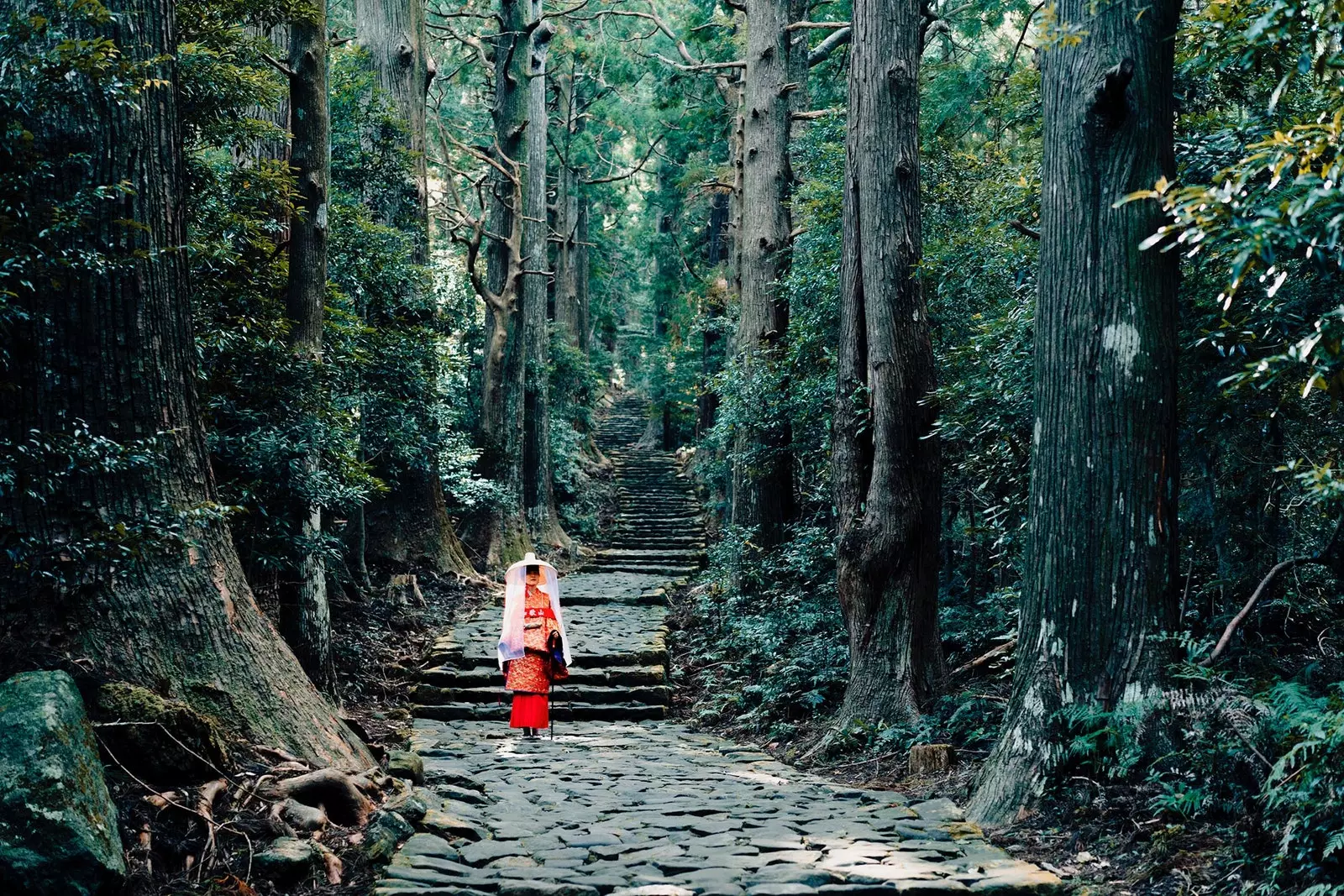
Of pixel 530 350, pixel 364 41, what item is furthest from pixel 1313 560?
pixel 530 350

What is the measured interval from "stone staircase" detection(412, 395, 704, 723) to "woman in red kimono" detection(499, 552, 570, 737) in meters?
1.80

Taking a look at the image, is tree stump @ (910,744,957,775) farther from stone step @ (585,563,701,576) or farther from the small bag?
stone step @ (585,563,701,576)

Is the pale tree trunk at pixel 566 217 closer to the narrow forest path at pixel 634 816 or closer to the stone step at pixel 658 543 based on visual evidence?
the stone step at pixel 658 543

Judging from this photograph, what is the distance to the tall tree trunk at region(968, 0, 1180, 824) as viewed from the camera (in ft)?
17.6

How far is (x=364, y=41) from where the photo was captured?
14.5 meters

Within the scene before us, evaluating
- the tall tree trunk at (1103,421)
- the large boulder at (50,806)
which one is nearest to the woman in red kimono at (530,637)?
the tall tree trunk at (1103,421)

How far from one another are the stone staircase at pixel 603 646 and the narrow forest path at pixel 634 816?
0.03 metres

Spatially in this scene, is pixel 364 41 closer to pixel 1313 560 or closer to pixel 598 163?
pixel 1313 560

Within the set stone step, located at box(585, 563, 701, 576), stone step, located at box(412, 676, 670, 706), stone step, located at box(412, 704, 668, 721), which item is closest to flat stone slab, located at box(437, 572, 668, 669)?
stone step, located at box(412, 676, 670, 706)

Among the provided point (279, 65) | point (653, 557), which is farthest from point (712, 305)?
point (279, 65)

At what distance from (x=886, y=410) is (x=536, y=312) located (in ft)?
42.7

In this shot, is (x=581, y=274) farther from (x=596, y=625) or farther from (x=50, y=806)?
(x=50, y=806)

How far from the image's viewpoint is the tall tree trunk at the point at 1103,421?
538 centimetres

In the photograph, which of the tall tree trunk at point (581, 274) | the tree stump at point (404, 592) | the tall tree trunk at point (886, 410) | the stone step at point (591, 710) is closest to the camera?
the tall tree trunk at point (886, 410)
